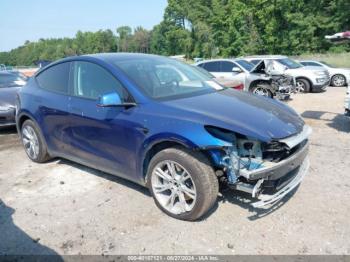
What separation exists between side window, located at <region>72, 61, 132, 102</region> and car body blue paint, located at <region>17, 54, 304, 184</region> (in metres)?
0.07

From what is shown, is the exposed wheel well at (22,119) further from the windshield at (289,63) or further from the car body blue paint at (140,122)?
the windshield at (289,63)

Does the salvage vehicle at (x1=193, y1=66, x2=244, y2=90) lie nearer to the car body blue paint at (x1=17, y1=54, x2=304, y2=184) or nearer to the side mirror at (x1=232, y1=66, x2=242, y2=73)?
the car body blue paint at (x1=17, y1=54, x2=304, y2=184)

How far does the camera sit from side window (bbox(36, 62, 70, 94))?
5.05 metres

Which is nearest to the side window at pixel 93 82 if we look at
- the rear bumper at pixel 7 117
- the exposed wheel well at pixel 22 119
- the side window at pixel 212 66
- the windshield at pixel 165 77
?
the windshield at pixel 165 77

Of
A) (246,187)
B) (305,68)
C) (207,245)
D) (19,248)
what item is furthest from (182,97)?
(305,68)

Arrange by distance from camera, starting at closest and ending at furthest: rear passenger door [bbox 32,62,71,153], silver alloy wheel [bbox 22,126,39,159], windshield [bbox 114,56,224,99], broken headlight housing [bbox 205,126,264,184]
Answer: broken headlight housing [bbox 205,126,264,184], windshield [bbox 114,56,224,99], rear passenger door [bbox 32,62,71,153], silver alloy wheel [bbox 22,126,39,159]

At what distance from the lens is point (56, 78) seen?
5.26 meters

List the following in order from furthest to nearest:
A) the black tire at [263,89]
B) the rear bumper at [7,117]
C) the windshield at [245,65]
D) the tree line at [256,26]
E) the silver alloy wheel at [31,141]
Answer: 1. the tree line at [256,26]
2. the windshield at [245,65]
3. the black tire at [263,89]
4. the rear bumper at [7,117]
5. the silver alloy wheel at [31,141]

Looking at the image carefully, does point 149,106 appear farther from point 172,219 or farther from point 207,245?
point 207,245

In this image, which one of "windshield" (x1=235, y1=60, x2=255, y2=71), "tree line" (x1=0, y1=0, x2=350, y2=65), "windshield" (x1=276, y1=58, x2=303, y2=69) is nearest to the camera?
"windshield" (x1=235, y1=60, x2=255, y2=71)

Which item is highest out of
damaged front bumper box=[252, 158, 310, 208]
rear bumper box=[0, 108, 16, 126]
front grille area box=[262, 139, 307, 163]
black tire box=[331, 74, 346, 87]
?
front grille area box=[262, 139, 307, 163]

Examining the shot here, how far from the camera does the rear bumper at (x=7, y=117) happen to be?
8.18 metres

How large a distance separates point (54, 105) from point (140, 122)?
70.1 inches

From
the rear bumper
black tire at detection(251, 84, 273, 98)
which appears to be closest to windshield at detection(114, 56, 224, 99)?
the rear bumper
